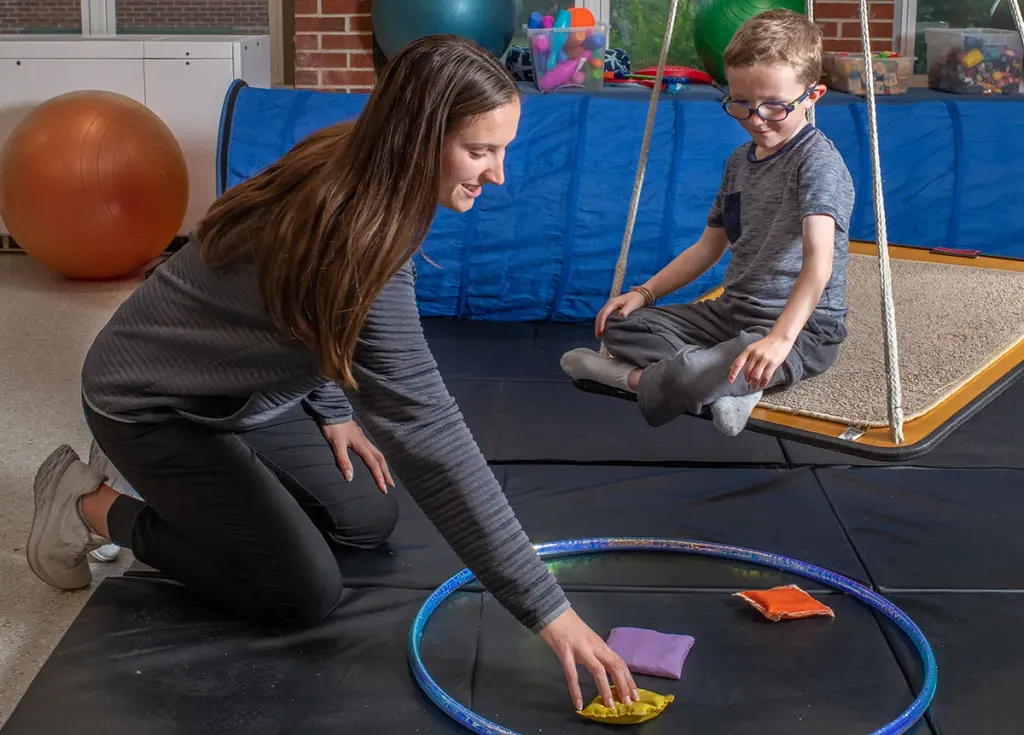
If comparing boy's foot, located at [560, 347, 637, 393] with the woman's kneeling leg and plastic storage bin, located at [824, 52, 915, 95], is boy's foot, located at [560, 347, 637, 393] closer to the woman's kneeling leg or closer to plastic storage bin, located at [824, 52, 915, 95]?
the woman's kneeling leg

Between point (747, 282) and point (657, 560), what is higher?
point (747, 282)

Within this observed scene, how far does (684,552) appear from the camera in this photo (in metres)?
2.02

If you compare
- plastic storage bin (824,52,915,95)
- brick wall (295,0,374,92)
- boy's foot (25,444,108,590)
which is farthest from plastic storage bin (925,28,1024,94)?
boy's foot (25,444,108,590)

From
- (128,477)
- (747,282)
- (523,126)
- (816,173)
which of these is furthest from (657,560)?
(523,126)

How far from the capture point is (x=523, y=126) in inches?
140

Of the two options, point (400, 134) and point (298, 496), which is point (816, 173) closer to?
point (400, 134)

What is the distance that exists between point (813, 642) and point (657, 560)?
13.4 inches

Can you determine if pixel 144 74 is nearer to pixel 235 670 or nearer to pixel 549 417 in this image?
pixel 549 417

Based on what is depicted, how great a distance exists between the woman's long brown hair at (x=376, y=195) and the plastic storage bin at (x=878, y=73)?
3.09 m

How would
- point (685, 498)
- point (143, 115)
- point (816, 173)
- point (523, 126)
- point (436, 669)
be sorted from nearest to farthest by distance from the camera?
point (436, 669)
point (816, 173)
point (685, 498)
point (523, 126)
point (143, 115)

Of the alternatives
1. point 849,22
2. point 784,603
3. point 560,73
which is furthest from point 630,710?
point 849,22

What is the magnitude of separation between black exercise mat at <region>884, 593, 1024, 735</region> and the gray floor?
1.27 metres

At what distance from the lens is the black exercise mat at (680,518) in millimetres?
1960

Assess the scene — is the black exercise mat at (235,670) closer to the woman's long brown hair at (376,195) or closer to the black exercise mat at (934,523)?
the woman's long brown hair at (376,195)
